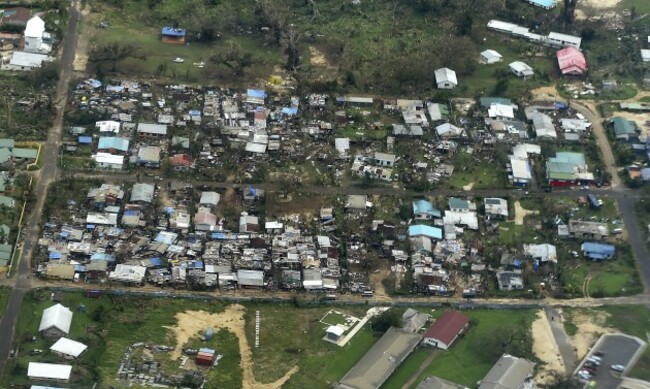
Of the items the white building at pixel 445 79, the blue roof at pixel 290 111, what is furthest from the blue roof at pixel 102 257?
the white building at pixel 445 79

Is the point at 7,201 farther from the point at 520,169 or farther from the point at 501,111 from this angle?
the point at 501,111

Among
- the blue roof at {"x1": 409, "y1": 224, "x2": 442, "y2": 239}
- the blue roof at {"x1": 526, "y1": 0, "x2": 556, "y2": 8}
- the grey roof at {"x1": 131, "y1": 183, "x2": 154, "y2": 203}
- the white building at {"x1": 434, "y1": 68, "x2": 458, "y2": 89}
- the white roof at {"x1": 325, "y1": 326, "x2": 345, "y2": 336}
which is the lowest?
the white roof at {"x1": 325, "y1": 326, "x2": 345, "y2": 336}

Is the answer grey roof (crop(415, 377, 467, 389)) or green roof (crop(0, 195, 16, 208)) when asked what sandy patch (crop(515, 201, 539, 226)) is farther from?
green roof (crop(0, 195, 16, 208))

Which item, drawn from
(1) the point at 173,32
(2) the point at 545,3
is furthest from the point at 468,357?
(2) the point at 545,3

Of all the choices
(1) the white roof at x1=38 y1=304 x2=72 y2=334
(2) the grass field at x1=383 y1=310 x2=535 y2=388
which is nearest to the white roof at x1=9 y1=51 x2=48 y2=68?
(1) the white roof at x1=38 y1=304 x2=72 y2=334

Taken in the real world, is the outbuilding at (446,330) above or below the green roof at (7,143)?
below

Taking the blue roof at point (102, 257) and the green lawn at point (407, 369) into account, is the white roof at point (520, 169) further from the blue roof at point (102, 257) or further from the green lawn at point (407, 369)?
the blue roof at point (102, 257)
